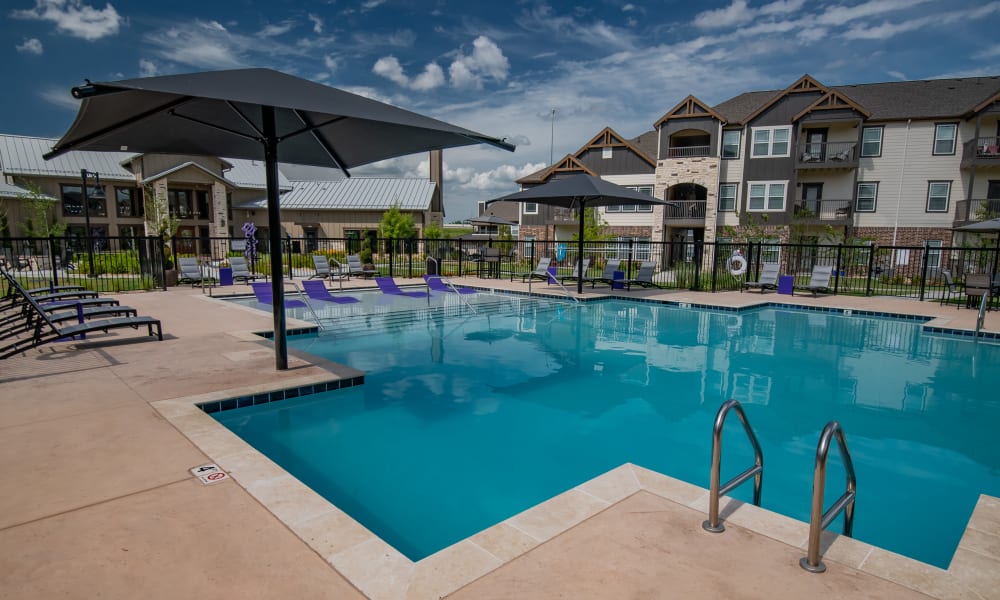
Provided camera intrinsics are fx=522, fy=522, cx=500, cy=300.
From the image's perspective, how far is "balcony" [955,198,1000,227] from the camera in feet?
73.6

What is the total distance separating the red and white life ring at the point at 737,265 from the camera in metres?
15.9

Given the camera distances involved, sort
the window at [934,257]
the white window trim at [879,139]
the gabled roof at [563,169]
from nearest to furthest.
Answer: the window at [934,257] → the white window trim at [879,139] → the gabled roof at [563,169]

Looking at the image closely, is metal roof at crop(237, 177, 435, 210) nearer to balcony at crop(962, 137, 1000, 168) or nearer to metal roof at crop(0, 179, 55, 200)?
metal roof at crop(0, 179, 55, 200)

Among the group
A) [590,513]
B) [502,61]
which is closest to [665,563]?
[590,513]

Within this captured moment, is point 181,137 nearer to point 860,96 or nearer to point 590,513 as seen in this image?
point 590,513

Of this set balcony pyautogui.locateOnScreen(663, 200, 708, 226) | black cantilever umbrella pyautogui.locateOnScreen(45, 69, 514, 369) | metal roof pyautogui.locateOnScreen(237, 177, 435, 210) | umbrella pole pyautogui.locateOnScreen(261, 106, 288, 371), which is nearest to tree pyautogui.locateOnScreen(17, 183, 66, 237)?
metal roof pyautogui.locateOnScreen(237, 177, 435, 210)

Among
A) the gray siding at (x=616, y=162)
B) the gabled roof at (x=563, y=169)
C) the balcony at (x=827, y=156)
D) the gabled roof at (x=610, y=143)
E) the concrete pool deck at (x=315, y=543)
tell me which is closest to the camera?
the concrete pool deck at (x=315, y=543)

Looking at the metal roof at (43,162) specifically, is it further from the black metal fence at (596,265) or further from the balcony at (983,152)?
the balcony at (983,152)

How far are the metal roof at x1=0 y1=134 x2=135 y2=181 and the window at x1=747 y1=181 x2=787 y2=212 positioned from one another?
36215 millimetres

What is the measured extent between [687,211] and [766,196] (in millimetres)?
3831

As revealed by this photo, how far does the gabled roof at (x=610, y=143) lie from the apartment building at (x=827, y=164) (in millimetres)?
97

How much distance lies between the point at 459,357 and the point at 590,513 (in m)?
5.15

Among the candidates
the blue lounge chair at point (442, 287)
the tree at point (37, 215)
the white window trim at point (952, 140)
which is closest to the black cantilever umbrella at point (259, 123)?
the blue lounge chair at point (442, 287)

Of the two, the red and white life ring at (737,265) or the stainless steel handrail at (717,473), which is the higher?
the red and white life ring at (737,265)
